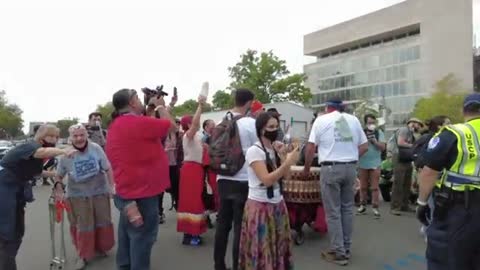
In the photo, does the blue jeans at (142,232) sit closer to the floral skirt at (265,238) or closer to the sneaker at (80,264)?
the floral skirt at (265,238)

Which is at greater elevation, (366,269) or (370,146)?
(370,146)

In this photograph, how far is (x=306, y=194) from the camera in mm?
6043

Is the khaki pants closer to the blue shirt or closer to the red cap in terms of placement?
the blue shirt

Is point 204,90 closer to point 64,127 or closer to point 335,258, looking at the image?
point 335,258

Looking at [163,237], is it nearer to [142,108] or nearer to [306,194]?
[306,194]

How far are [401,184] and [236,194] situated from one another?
4.89 metres

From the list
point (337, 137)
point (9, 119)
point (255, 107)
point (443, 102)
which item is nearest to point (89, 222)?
point (255, 107)

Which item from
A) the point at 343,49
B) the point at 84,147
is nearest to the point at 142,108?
the point at 84,147

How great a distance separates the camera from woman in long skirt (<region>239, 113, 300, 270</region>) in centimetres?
378

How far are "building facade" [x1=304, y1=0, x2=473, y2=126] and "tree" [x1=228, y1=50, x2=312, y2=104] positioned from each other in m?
16.7

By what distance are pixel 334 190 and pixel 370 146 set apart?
10.6 ft

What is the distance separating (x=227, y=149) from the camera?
4.72 meters

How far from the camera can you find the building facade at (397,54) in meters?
66.6

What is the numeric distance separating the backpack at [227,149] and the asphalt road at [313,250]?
1.37m
